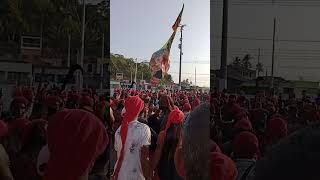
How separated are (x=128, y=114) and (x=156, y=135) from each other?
0.73ft

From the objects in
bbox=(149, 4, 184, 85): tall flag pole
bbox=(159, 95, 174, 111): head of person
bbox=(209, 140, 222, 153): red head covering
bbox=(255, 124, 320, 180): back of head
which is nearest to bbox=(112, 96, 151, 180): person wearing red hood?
bbox=(159, 95, 174, 111): head of person

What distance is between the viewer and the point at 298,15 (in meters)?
1.93

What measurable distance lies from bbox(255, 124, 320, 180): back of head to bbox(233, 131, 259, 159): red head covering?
118 centimetres

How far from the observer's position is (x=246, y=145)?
191cm

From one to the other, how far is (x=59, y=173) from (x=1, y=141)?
86 cm

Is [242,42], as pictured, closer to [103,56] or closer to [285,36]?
[285,36]

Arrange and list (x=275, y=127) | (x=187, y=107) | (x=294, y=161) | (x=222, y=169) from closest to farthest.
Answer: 1. (x=294, y=161)
2. (x=222, y=169)
3. (x=275, y=127)
4. (x=187, y=107)

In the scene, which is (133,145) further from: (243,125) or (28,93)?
(243,125)

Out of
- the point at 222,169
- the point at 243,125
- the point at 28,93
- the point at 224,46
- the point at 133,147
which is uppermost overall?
the point at 224,46

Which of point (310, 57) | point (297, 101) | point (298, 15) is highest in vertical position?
point (298, 15)

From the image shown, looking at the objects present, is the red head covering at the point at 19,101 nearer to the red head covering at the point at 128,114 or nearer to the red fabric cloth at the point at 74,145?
the red head covering at the point at 128,114

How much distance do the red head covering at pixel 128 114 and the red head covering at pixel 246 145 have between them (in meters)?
0.80

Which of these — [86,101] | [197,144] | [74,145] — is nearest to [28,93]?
[86,101]

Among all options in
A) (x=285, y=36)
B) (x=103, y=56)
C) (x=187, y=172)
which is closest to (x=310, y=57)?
(x=285, y=36)
